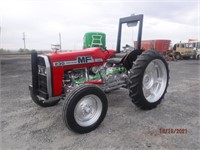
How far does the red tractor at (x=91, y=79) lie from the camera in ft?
10.3

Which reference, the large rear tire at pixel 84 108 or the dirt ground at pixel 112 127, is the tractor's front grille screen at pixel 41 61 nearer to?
the large rear tire at pixel 84 108

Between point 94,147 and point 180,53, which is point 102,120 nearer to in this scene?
point 94,147

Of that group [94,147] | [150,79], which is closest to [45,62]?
[94,147]

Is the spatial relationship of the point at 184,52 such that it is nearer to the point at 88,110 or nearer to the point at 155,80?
the point at 155,80

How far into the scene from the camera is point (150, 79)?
4.46 m

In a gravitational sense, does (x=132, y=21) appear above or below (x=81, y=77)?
above

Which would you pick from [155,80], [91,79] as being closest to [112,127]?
[91,79]

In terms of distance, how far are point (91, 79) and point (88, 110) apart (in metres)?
0.84

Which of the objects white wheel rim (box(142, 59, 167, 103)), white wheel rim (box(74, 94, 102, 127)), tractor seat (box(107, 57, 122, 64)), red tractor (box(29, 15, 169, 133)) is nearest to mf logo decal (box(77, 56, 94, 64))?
red tractor (box(29, 15, 169, 133))

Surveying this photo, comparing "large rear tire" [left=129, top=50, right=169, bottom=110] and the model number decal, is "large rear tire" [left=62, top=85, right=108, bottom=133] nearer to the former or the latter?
the model number decal

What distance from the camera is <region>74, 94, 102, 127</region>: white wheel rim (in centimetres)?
317

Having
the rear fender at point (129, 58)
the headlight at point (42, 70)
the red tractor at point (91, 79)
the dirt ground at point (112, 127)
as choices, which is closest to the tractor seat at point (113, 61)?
the red tractor at point (91, 79)

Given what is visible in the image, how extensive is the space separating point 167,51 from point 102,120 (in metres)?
18.9

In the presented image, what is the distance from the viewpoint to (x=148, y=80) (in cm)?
442
